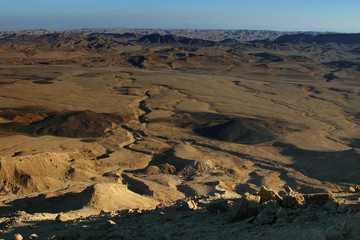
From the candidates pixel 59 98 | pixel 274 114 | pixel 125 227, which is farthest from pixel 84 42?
pixel 125 227

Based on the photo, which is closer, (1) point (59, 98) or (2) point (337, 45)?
(1) point (59, 98)

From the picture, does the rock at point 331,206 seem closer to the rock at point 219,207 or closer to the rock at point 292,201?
the rock at point 292,201

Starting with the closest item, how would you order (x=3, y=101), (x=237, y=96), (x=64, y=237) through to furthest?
(x=64, y=237) < (x=3, y=101) < (x=237, y=96)

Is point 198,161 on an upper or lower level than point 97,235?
lower

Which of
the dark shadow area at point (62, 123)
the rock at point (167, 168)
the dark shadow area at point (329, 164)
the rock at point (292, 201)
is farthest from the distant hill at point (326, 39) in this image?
the rock at point (292, 201)

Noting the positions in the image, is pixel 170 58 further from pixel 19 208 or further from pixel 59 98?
pixel 19 208

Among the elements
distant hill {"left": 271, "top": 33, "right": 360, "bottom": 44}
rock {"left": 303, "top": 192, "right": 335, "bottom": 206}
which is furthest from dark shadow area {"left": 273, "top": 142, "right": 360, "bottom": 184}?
distant hill {"left": 271, "top": 33, "right": 360, "bottom": 44}
